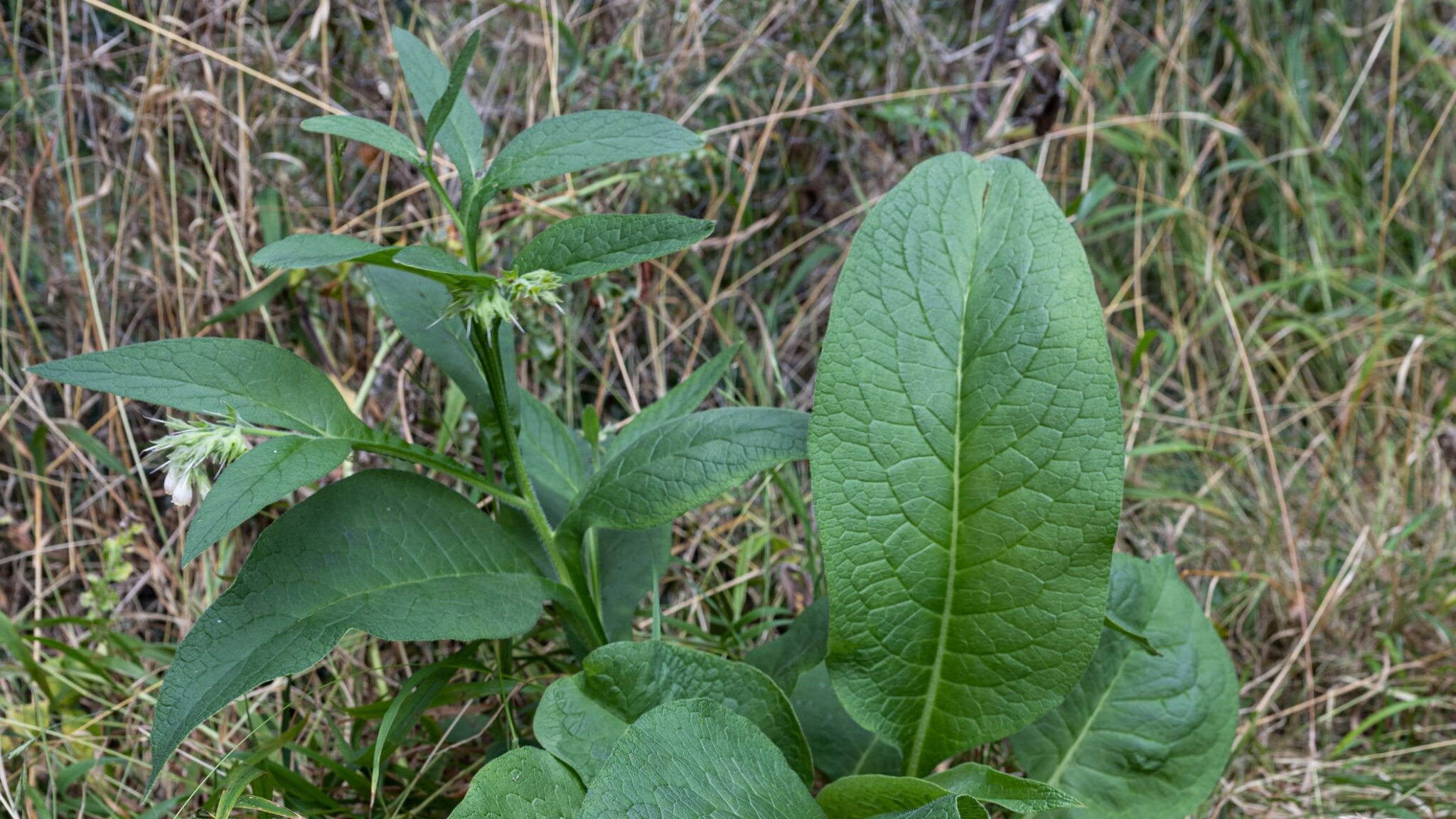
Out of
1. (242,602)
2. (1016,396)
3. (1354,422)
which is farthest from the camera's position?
(1354,422)

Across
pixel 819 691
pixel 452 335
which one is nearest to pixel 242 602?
pixel 452 335

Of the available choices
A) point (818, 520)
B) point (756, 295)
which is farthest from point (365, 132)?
point (756, 295)

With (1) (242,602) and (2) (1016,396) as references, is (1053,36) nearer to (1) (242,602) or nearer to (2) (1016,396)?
(2) (1016,396)

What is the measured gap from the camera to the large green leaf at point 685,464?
1166 millimetres

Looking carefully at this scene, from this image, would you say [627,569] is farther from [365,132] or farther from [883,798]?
[365,132]

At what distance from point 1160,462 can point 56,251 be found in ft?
7.42

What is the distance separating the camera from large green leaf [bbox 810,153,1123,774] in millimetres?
1192

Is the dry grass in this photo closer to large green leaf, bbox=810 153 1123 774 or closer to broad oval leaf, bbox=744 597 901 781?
broad oval leaf, bbox=744 597 901 781

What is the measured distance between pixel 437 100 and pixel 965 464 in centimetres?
69

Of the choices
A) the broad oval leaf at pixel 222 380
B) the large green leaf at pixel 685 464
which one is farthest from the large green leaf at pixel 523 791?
the broad oval leaf at pixel 222 380

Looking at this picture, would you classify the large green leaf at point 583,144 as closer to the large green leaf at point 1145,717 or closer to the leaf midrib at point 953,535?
the leaf midrib at point 953,535

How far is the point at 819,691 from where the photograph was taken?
142 centimetres

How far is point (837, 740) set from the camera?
1.41 m

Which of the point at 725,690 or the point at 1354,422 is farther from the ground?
the point at 725,690
